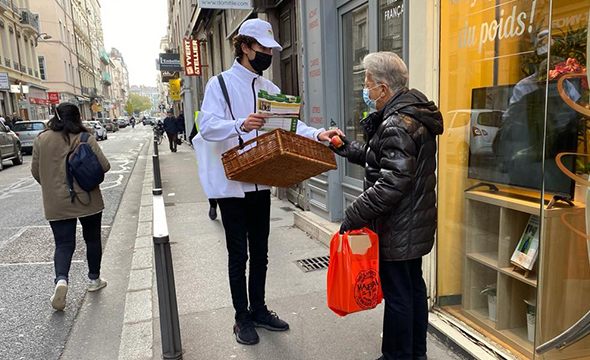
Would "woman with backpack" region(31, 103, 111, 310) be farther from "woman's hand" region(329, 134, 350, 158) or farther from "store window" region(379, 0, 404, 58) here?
"store window" region(379, 0, 404, 58)

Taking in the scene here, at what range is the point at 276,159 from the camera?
94.8 inches

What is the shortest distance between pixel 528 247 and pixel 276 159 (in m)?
1.66

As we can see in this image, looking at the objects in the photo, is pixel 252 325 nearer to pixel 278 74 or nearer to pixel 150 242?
pixel 150 242

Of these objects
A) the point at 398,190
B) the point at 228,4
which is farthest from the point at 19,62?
the point at 398,190

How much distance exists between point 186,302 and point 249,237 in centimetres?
117

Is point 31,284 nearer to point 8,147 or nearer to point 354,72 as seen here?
point 354,72

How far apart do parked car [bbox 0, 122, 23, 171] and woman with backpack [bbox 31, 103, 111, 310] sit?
13.0m

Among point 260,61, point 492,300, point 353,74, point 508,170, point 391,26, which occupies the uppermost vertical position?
point 391,26

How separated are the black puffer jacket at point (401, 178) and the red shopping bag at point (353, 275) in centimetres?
7

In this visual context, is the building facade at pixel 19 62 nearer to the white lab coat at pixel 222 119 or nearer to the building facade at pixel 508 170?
the white lab coat at pixel 222 119

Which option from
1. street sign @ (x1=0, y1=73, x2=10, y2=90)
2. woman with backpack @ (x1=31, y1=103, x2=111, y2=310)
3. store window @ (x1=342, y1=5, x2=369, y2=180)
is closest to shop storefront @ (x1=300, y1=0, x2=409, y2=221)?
store window @ (x1=342, y1=5, x2=369, y2=180)

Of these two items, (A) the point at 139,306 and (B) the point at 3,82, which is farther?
(B) the point at 3,82

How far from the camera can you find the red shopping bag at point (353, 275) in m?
2.23

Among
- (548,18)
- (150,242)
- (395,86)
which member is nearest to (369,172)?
(395,86)
